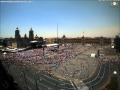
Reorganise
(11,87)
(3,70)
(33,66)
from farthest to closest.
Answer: (33,66) → (3,70) → (11,87)

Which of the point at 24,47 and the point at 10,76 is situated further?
the point at 24,47

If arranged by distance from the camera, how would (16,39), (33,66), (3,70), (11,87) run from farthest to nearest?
(33,66)
(16,39)
(3,70)
(11,87)

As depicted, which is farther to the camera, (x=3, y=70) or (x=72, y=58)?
(x=72, y=58)

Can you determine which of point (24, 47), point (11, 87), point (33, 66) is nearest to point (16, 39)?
point (24, 47)

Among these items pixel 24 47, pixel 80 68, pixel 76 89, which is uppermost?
pixel 24 47

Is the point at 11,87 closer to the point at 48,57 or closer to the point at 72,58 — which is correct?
the point at 48,57

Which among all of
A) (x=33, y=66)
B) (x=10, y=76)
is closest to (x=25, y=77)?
(x=33, y=66)

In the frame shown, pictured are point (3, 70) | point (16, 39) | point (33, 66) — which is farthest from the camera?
point (33, 66)

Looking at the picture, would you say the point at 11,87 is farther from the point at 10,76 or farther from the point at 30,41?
the point at 30,41

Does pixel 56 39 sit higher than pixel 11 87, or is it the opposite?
pixel 56 39
